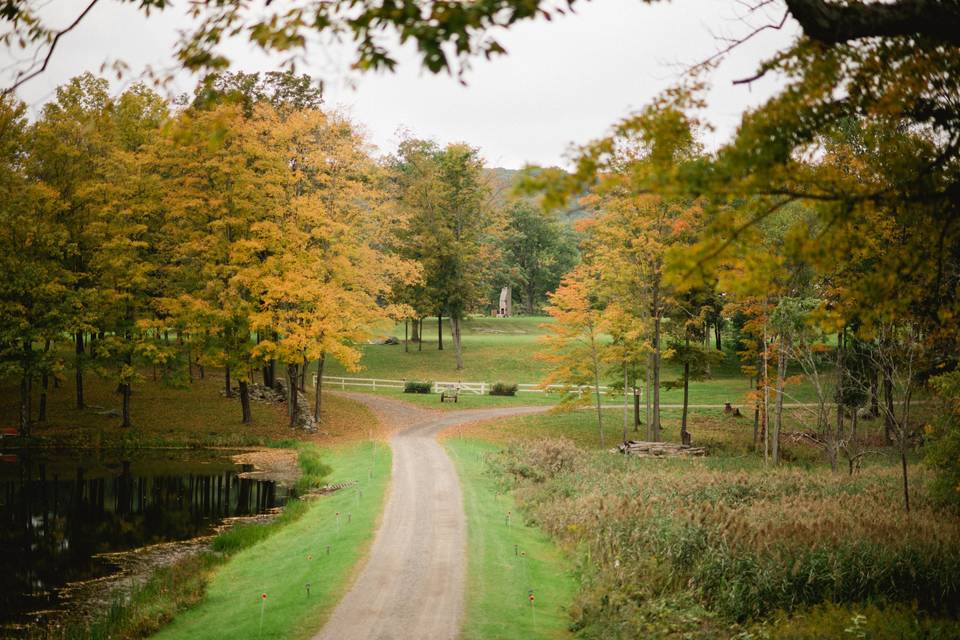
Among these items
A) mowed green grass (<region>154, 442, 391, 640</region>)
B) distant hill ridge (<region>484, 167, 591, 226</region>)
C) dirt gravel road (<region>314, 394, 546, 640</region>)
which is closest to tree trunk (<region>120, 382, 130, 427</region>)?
dirt gravel road (<region>314, 394, 546, 640</region>)

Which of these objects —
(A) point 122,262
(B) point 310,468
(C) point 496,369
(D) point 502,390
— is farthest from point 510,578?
(C) point 496,369

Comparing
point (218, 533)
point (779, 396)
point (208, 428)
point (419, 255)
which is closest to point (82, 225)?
point (208, 428)

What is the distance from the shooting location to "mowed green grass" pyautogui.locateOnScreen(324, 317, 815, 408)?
4622 cm

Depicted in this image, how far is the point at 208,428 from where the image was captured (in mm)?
31953

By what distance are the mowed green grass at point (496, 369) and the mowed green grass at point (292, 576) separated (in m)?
23.0

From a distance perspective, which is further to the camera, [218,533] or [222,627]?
[218,533]

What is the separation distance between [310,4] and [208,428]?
29444 mm

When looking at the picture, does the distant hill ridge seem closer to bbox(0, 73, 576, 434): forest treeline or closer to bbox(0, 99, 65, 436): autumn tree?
bbox(0, 73, 576, 434): forest treeline

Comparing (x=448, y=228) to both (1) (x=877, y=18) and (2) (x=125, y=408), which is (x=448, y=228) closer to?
(2) (x=125, y=408)

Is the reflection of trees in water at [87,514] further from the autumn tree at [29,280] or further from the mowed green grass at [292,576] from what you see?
the autumn tree at [29,280]

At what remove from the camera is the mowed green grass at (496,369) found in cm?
4622

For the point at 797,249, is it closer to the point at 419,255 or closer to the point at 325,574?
the point at 325,574

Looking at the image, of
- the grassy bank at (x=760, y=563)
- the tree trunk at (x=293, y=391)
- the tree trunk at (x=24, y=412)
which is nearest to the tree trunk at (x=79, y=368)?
the tree trunk at (x=24, y=412)

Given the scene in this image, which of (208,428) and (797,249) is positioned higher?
(797,249)
